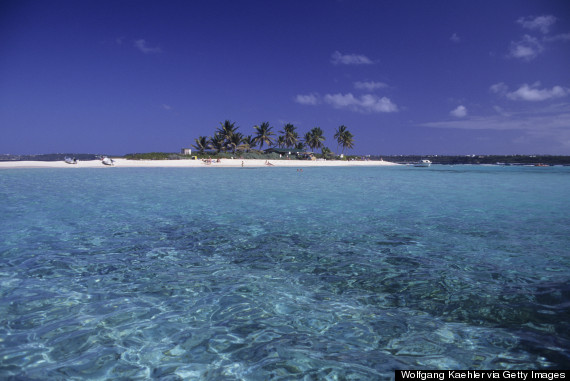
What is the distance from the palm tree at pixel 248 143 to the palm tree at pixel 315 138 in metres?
20.3

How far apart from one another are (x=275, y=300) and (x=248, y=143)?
7356cm

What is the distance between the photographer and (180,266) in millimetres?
5449

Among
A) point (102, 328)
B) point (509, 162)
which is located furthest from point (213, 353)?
point (509, 162)

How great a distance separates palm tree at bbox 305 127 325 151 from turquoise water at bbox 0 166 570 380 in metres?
83.5

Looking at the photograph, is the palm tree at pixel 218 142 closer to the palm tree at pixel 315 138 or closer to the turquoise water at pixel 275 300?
the palm tree at pixel 315 138

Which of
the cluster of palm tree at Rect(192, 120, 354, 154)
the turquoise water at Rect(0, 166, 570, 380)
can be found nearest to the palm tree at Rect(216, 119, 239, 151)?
the cluster of palm tree at Rect(192, 120, 354, 154)

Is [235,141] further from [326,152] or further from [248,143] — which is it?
[326,152]

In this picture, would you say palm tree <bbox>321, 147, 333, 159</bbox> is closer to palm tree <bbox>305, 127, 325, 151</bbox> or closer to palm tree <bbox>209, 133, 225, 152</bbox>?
palm tree <bbox>305, 127, 325, 151</bbox>

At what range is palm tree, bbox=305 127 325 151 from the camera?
90.9m

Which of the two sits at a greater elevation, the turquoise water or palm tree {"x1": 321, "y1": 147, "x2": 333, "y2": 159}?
palm tree {"x1": 321, "y1": 147, "x2": 333, "y2": 159}

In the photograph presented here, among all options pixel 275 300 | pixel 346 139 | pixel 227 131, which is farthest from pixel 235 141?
pixel 275 300

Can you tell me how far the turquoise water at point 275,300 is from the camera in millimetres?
2943

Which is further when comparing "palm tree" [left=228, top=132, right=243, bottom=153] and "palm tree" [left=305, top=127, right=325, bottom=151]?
"palm tree" [left=305, top=127, right=325, bottom=151]

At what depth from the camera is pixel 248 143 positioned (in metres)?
76.1
